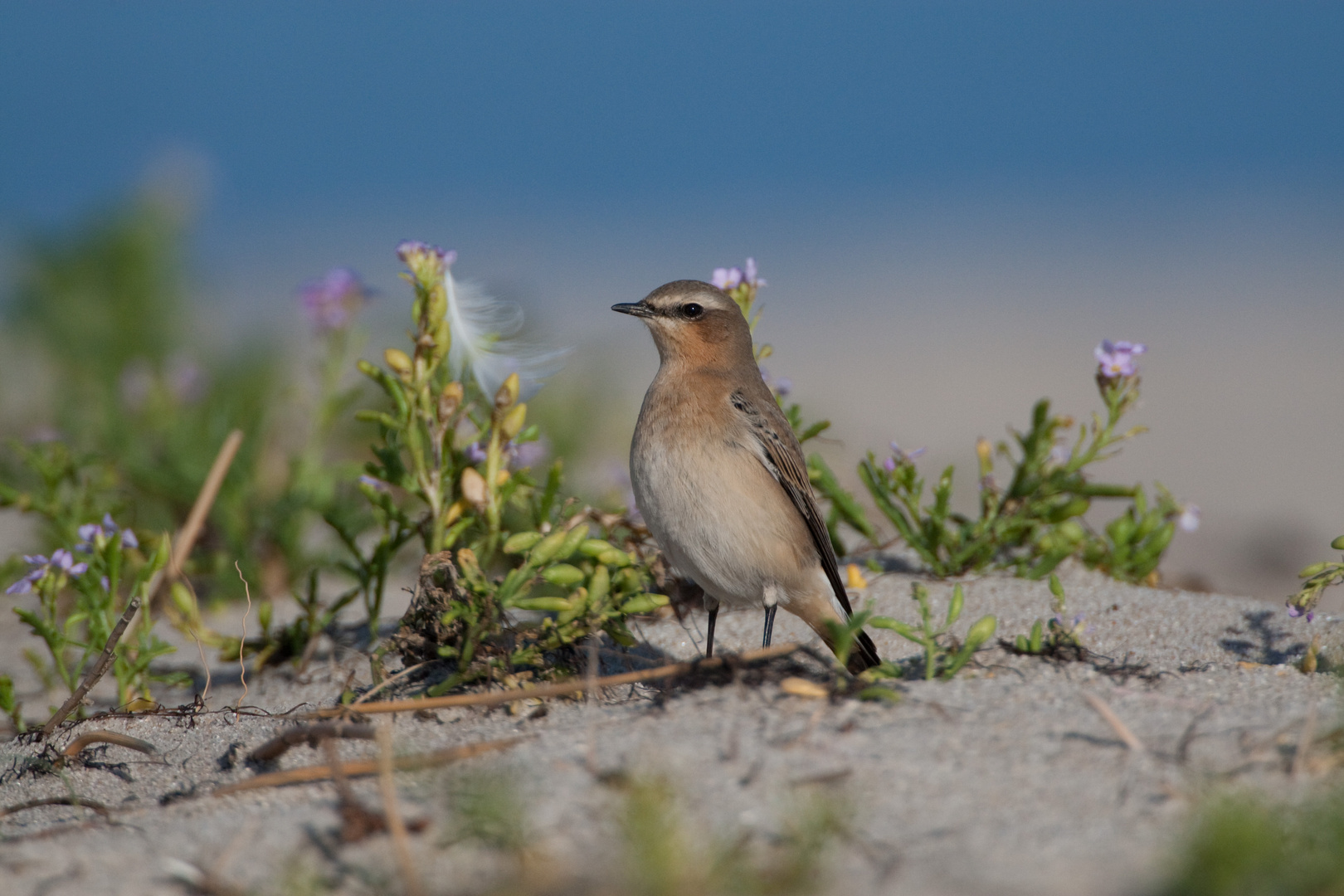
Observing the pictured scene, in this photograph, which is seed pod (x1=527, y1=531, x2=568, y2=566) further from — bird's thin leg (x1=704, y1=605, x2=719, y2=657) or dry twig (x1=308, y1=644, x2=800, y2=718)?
bird's thin leg (x1=704, y1=605, x2=719, y2=657)

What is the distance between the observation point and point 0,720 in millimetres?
5062

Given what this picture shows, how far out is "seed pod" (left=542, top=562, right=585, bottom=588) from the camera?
404 cm

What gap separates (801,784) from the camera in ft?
8.98

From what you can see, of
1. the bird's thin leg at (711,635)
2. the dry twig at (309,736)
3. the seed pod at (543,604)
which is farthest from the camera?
the bird's thin leg at (711,635)

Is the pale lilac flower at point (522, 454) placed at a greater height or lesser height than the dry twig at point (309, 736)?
greater

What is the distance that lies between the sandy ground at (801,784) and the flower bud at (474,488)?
3.32 ft

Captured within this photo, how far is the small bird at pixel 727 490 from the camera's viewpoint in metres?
4.73

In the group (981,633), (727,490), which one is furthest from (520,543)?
(981,633)

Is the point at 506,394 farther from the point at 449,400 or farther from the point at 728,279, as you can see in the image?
the point at 728,279

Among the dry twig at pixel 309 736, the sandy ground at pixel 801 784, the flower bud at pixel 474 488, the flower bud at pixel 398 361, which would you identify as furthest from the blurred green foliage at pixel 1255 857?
the flower bud at pixel 398 361

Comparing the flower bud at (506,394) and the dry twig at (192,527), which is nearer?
the flower bud at (506,394)

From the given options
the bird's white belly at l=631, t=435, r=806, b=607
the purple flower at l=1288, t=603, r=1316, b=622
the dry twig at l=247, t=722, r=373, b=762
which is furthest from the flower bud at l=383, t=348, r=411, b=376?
the purple flower at l=1288, t=603, r=1316, b=622

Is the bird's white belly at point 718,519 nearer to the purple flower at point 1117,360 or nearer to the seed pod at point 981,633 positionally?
the seed pod at point 981,633

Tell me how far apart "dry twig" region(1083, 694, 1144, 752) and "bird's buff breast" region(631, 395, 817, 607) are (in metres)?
1.86
